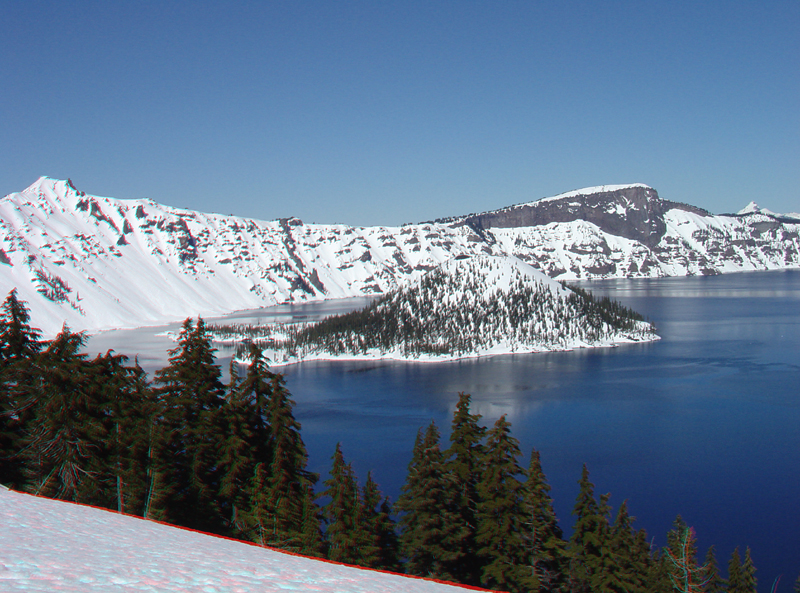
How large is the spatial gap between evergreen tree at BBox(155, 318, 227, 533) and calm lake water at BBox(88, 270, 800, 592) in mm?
36788

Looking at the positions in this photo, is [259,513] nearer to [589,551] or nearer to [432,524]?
[432,524]

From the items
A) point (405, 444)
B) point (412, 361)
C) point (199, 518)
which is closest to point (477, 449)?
point (199, 518)

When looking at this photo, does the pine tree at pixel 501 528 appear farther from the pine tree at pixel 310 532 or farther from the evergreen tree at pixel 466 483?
the pine tree at pixel 310 532

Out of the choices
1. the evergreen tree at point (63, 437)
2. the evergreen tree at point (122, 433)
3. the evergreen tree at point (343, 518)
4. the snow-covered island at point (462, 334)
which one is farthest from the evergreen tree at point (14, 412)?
the snow-covered island at point (462, 334)

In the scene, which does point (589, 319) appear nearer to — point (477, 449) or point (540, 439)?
point (540, 439)

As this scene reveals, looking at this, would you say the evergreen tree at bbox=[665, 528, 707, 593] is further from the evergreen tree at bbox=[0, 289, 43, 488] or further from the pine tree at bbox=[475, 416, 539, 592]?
the evergreen tree at bbox=[0, 289, 43, 488]

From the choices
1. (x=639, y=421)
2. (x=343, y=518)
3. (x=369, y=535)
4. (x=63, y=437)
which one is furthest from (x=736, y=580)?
(x=639, y=421)

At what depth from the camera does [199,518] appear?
74.2 feet

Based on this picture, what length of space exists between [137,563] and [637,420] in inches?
3429

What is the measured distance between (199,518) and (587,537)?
53.8 feet

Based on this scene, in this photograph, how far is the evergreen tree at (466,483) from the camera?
2472cm

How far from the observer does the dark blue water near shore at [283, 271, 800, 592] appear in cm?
5394

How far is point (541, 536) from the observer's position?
25.0 meters

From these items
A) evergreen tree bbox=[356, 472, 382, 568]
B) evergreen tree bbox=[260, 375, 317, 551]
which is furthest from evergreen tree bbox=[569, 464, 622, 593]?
evergreen tree bbox=[260, 375, 317, 551]
